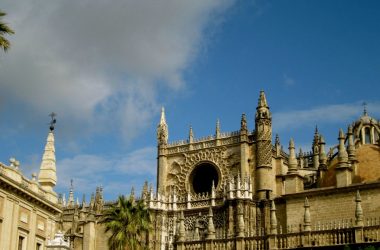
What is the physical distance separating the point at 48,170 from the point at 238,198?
13444 mm

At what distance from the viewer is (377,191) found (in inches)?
1337

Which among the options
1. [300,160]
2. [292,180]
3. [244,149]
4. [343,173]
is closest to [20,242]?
[292,180]

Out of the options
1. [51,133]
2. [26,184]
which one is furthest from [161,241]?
[26,184]

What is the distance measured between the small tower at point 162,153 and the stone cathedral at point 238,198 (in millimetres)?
79

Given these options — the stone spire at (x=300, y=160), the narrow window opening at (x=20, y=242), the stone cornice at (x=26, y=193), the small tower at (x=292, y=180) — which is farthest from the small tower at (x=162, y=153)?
the narrow window opening at (x=20, y=242)

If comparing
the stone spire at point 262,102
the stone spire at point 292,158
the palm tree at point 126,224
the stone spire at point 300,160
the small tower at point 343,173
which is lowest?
the palm tree at point 126,224

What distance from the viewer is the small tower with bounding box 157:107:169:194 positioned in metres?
49.9

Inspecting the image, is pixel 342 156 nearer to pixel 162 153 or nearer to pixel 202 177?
pixel 202 177

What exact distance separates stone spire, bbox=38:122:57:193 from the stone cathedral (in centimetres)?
6

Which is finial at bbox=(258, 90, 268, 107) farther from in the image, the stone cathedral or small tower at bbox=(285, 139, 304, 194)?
small tower at bbox=(285, 139, 304, 194)

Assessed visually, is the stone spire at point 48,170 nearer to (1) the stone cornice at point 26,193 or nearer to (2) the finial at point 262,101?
(1) the stone cornice at point 26,193

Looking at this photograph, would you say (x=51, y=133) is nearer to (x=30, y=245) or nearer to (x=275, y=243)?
(x=30, y=245)

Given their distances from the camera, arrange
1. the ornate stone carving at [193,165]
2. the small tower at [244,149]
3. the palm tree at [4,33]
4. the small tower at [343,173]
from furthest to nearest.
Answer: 1. the ornate stone carving at [193,165]
2. the small tower at [244,149]
3. the small tower at [343,173]
4. the palm tree at [4,33]

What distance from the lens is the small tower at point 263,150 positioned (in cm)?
4419
